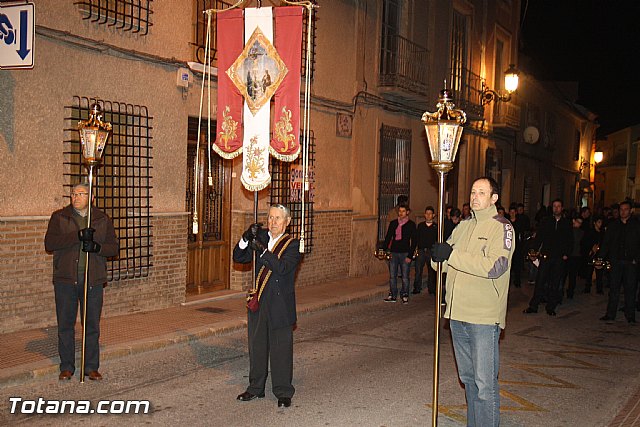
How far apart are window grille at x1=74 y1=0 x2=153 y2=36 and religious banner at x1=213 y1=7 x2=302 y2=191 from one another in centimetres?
309

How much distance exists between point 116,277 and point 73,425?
4739mm

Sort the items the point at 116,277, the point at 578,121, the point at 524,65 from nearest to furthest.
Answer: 1. the point at 116,277
2. the point at 524,65
3. the point at 578,121

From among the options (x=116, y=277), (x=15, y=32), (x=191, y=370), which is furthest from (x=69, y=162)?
(x=191, y=370)

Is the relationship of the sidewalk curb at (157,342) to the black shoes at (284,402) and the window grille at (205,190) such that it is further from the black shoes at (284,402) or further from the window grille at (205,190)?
the black shoes at (284,402)

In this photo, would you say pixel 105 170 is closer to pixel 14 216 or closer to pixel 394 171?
pixel 14 216

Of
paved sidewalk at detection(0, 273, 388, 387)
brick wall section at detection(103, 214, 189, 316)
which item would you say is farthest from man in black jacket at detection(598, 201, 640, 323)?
brick wall section at detection(103, 214, 189, 316)

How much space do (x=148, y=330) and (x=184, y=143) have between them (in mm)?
3446

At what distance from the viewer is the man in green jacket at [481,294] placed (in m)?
5.39

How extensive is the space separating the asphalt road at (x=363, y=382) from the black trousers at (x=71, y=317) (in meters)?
0.31

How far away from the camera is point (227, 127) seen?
7.92 metres

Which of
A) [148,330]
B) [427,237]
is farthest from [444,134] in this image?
[427,237]

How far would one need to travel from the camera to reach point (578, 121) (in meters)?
43.5

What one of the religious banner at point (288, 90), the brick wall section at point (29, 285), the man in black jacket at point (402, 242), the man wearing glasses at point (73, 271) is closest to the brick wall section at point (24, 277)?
the brick wall section at point (29, 285)

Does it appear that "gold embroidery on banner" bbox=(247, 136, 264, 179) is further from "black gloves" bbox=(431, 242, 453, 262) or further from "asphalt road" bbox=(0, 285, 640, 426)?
"black gloves" bbox=(431, 242, 453, 262)
